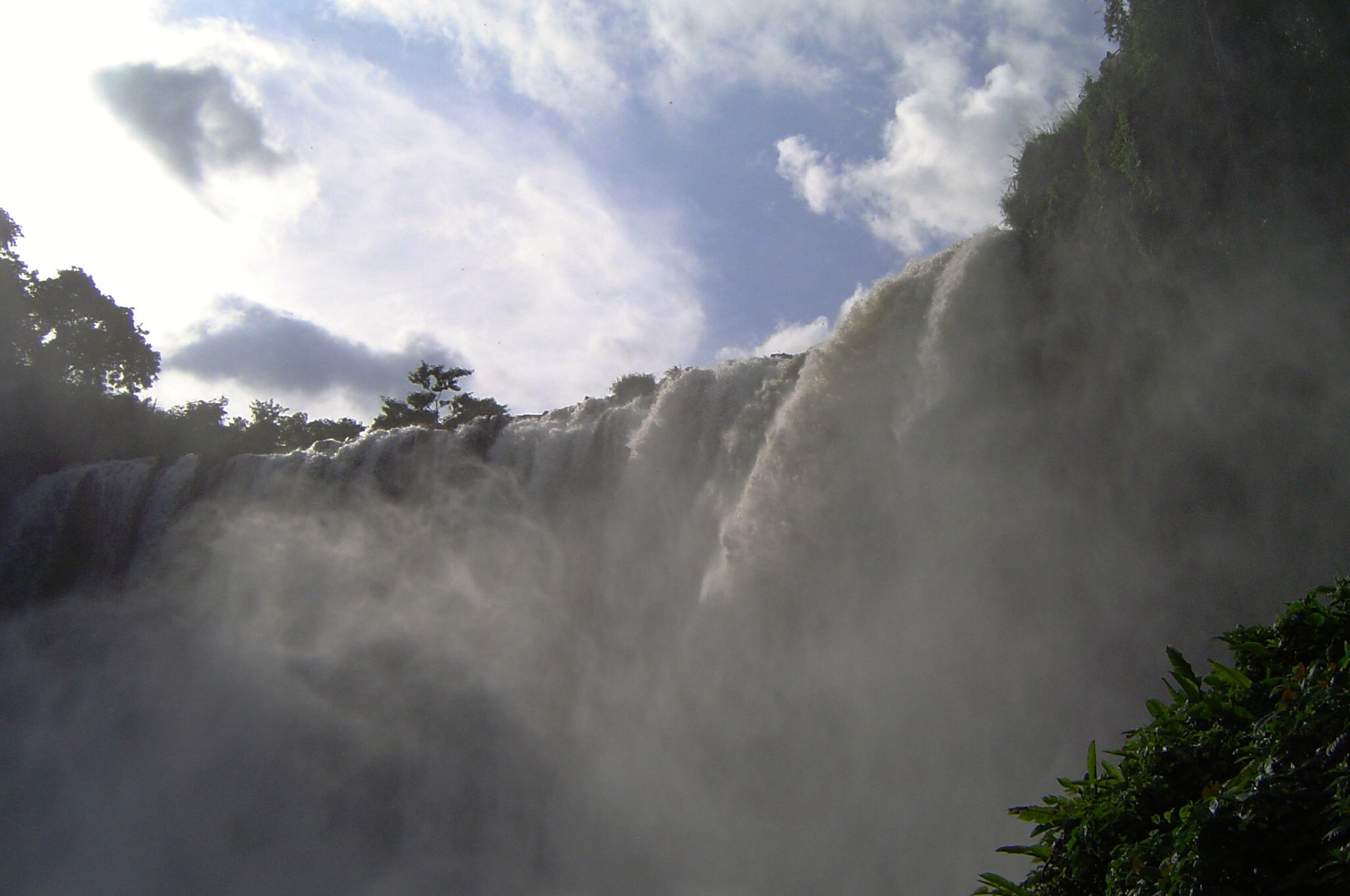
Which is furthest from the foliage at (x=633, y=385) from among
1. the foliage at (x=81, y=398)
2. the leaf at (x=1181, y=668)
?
the leaf at (x=1181, y=668)

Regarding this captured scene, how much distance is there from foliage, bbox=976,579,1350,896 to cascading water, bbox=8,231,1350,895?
29.4 ft

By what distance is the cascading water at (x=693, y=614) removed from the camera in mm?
12094

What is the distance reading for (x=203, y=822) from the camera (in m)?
17.1

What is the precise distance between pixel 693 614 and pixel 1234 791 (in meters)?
12.0

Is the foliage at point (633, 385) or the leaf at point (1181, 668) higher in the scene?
the foliage at point (633, 385)

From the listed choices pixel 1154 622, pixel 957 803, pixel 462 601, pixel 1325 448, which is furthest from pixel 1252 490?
pixel 462 601

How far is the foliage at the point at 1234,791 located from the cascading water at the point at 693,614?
8970 mm

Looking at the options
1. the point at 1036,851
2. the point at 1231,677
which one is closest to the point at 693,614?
the point at 1036,851

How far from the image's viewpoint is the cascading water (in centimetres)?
1209

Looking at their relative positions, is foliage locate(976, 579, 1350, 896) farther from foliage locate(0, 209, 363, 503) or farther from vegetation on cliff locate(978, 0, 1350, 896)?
foliage locate(0, 209, 363, 503)

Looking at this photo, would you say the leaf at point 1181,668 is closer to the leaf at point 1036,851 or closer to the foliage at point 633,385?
the leaf at point 1036,851

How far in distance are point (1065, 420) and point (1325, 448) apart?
278 cm

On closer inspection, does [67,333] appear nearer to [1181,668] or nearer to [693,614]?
[693,614]

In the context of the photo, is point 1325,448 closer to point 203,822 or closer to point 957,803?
point 957,803
